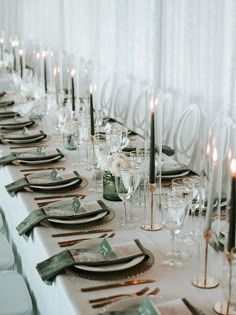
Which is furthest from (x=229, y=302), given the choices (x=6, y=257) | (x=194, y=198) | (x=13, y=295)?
(x=6, y=257)

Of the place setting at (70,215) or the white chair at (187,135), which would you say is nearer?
the place setting at (70,215)

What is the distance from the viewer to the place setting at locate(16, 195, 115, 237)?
2074 millimetres

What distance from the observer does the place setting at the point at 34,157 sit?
9.35 feet

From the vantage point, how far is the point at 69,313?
1.61 metres

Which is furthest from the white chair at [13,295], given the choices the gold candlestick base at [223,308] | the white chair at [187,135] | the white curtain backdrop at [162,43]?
the white curtain backdrop at [162,43]

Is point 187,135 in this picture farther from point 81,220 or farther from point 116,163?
point 81,220

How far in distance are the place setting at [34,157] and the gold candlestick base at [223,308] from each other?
1.50m

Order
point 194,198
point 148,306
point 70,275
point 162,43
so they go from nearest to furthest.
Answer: point 148,306
point 70,275
point 194,198
point 162,43

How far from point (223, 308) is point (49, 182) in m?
1.19

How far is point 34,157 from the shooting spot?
2.90 metres

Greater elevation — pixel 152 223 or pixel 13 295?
pixel 152 223

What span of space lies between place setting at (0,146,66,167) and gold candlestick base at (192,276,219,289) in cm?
136

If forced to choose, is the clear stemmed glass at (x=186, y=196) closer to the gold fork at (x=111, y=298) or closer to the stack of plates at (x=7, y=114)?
the gold fork at (x=111, y=298)

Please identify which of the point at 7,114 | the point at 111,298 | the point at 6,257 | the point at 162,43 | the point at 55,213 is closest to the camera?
the point at 111,298
